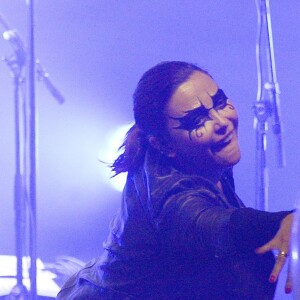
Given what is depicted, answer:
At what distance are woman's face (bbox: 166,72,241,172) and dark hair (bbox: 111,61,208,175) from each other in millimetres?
10

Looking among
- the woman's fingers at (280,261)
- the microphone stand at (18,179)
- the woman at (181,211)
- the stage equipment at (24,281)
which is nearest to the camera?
the woman's fingers at (280,261)

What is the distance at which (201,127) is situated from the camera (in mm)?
943

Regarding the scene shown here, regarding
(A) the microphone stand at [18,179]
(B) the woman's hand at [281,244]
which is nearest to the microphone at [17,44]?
(A) the microphone stand at [18,179]

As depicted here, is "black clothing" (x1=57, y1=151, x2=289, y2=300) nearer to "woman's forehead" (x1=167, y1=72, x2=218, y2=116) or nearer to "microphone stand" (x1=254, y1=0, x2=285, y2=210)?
"woman's forehead" (x1=167, y1=72, x2=218, y2=116)

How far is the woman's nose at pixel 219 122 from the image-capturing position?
94 centimetres

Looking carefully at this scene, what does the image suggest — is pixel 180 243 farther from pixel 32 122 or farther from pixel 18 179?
pixel 18 179

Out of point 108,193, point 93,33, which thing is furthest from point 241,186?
point 93,33

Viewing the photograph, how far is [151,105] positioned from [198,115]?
0.07 metres

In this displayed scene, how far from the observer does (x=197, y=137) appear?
3.05ft

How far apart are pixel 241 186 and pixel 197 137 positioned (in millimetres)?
1816

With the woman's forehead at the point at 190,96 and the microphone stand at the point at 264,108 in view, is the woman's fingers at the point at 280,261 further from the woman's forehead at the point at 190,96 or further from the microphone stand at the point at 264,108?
the microphone stand at the point at 264,108

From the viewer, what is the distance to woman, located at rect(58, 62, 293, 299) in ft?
2.62

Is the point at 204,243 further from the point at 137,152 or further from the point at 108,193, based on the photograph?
the point at 108,193

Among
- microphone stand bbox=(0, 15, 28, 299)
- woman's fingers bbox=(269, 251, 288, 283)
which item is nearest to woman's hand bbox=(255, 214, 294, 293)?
woman's fingers bbox=(269, 251, 288, 283)
